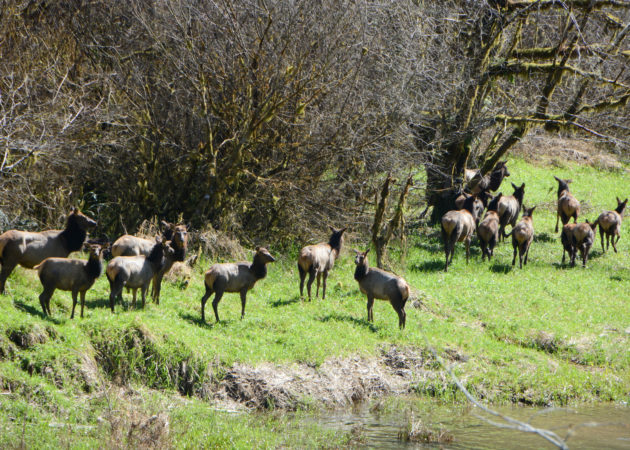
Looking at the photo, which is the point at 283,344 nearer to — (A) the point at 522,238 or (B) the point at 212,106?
(B) the point at 212,106

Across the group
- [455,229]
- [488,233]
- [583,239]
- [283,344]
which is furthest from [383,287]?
[583,239]

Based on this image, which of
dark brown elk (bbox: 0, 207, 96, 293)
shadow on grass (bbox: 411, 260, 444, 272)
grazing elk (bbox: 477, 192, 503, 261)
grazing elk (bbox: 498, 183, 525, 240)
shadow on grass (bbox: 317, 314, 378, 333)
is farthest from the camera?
grazing elk (bbox: 498, 183, 525, 240)

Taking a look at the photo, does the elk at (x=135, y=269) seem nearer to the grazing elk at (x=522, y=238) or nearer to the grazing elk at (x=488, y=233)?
the grazing elk at (x=488, y=233)

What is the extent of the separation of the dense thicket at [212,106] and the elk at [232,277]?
4033mm

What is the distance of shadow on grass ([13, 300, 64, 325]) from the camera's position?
460 inches

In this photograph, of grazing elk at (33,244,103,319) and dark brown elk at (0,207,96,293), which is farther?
dark brown elk at (0,207,96,293)

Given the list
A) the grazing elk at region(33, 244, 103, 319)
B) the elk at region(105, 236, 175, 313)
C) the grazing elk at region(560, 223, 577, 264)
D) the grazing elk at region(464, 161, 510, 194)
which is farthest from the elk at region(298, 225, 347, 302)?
the grazing elk at region(464, 161, 510, 194)

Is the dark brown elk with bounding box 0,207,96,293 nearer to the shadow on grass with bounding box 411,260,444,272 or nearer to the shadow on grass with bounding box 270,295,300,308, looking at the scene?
the shadow on grass with bounding box 270,295,300,308

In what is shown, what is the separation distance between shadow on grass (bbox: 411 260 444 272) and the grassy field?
0.18ft

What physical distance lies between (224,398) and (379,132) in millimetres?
10587

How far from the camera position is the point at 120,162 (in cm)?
1800

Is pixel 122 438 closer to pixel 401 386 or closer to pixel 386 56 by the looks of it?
pixel 401 386

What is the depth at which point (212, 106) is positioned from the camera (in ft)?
59.1

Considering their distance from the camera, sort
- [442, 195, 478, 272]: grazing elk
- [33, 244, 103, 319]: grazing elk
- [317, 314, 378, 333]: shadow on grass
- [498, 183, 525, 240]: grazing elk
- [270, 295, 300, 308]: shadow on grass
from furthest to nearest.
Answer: [498, 183, 525, 240]: grazing elk
[442, 195, 478, 272]: grazing elk
[270, 295, 300, 308]: shadow on grass
[317, 314, 378, 333]: shadow on grass
[33, 244, 103, 319]: grazing elk
